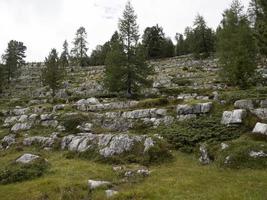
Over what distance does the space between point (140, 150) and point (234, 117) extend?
9.68 m

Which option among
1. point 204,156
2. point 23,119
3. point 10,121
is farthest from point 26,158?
point 10,121

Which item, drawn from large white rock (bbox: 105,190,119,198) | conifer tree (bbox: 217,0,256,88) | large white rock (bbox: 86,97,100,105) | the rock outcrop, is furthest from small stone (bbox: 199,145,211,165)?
large white rock (bbox: 86,97,100,105)

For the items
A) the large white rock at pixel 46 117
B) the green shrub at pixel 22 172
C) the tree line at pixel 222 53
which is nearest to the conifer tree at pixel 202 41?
the tree line at pixel 222 53

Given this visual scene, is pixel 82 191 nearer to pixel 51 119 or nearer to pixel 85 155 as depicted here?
pixel 85 155

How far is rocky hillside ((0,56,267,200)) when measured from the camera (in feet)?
71.4

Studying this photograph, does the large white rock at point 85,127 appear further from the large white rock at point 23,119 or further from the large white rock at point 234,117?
the large white rock at point 234,117

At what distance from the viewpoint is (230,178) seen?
2241 cm

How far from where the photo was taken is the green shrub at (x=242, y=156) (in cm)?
2430

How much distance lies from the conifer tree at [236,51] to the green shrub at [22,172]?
2991cm

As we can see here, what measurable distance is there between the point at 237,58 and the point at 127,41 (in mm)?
18412

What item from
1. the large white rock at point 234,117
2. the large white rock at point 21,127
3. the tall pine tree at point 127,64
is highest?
the tall pine tree at point 127,64

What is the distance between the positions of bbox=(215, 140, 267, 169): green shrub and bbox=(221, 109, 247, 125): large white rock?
477cm

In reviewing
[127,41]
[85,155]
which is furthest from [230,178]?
[127,41]

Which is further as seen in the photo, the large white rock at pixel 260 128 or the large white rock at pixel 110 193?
the large white rock at pixel 260 128
